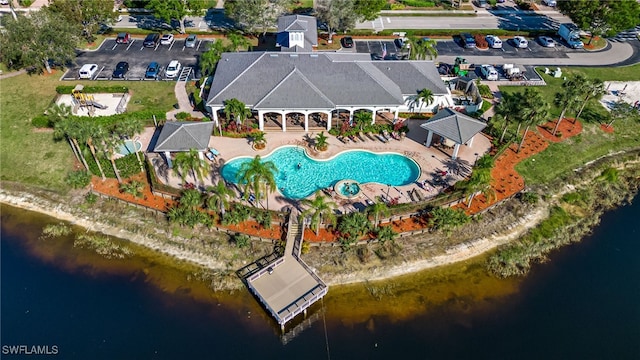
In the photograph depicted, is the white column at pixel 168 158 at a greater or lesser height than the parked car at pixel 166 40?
lesser

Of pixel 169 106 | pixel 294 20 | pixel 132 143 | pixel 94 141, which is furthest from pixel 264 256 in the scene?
pixel 294 20

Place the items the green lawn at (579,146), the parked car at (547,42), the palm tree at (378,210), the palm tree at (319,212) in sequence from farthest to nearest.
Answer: the parked car at (547,42) → the green lawn at (579,146) → the palm tree at (378,210) → the palm tree at (319,212)

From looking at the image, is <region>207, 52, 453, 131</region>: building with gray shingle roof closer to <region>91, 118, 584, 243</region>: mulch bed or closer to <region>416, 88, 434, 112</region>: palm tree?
<region>416, 88, 434, 112</region>: palm tree

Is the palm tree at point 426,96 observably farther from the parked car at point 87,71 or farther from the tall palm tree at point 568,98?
the parked car at point 87,71

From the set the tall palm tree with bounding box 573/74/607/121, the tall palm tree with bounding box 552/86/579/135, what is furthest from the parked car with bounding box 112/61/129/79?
the tall palm tree with bounding box 573/74/607/121

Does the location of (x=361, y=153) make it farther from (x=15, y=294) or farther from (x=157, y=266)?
(x=15, y=294)
